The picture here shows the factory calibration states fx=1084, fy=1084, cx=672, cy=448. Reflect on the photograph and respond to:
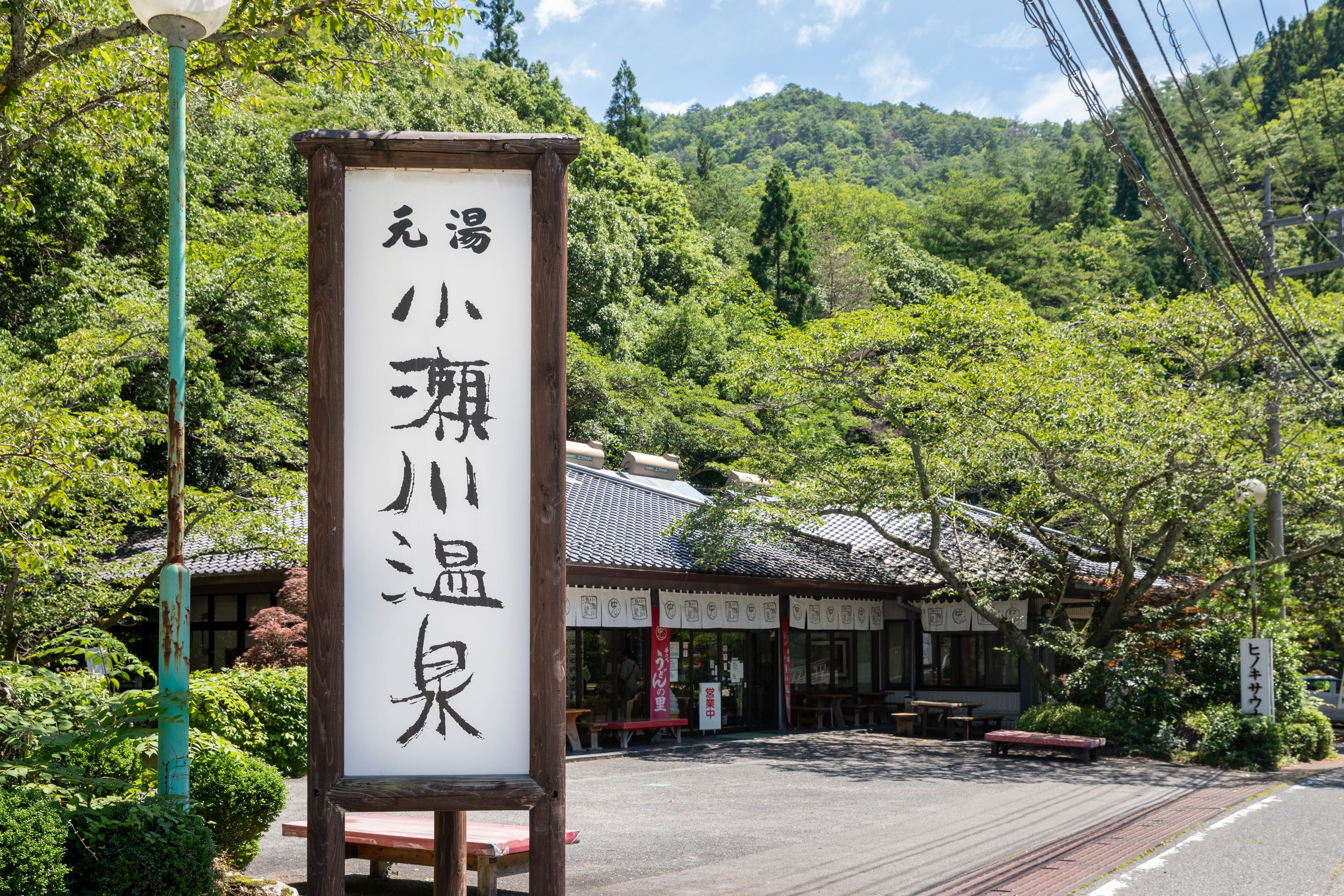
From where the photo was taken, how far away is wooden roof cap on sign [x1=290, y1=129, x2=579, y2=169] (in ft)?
15.3

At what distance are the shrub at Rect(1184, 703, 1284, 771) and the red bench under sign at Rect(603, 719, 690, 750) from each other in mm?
8197

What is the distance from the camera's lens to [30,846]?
15.1 feet

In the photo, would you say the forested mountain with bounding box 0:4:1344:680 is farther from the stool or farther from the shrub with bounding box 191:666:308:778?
the stool

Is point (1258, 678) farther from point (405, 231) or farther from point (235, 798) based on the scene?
point (405, 231)

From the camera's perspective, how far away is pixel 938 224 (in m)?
48.4

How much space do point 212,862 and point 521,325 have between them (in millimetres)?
3046

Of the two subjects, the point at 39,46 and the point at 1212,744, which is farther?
the point at 1212,744

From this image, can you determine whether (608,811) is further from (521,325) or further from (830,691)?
(830,691)

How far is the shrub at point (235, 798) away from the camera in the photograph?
6.77 meters

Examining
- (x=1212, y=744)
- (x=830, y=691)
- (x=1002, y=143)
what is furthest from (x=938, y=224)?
(x=1002, y=143)

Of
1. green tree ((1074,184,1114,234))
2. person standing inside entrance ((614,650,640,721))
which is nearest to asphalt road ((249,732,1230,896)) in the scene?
person standing inside entrance ((614,650,640,721))

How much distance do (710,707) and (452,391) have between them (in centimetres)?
1619

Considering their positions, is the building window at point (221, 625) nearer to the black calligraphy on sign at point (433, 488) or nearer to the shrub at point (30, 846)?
the shrub at point (30, 846)

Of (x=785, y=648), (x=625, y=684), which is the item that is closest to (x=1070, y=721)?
(x=785, y=648)
